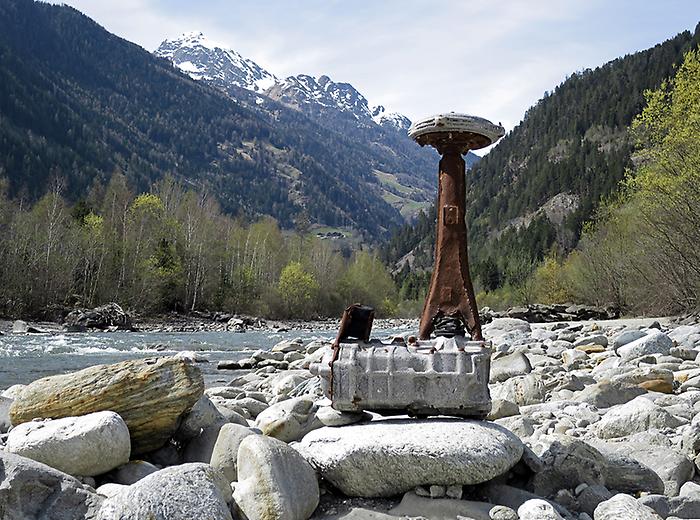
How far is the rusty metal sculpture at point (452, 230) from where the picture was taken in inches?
243

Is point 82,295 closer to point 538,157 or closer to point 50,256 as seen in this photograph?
point 50,256

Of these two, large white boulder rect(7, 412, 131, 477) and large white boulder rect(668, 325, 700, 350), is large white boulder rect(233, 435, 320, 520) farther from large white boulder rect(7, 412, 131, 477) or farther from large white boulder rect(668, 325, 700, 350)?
large white boulder rect(668, 325, 700, 350)

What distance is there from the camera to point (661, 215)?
2530cm

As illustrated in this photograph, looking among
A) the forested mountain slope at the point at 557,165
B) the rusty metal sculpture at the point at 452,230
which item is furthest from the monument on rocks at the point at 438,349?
the forested mountain slope at the point at 557,165

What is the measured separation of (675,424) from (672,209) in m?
19.5

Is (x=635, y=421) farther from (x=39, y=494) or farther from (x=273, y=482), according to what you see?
(x=39, y=494)

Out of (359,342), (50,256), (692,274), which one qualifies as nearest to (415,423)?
(359,342)

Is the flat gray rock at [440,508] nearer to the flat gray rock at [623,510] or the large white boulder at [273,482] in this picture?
the large white boulder at [273,482]

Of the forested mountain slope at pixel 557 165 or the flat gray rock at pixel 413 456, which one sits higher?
the forested mountain slope at pixel 557 165

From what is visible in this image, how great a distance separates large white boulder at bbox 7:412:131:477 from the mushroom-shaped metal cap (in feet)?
11.9

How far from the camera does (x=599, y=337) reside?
18141mm

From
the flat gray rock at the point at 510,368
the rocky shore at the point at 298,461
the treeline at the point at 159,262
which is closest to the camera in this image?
the rocky shore at the point at 298,461

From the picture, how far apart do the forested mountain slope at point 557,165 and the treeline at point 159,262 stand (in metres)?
40.2

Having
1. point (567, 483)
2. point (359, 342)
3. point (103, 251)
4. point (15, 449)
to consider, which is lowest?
point (567, 483)
